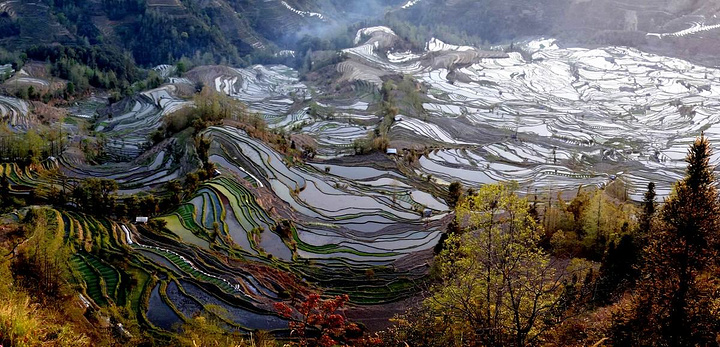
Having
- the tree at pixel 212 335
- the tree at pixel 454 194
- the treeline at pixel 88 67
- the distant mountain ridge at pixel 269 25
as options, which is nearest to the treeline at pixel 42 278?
the tree at pixel 212 335

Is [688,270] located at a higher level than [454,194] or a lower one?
higher

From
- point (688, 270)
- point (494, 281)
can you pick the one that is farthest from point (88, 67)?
point (688, 270)

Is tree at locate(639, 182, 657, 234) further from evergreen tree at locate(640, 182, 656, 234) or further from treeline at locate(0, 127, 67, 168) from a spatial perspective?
treeline at locate(0, 127, 67, 168)

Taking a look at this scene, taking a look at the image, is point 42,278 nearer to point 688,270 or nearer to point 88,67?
point 688,270

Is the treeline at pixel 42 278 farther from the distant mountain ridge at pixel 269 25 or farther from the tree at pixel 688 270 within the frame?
the distant mountain ridge at pixel 269 25

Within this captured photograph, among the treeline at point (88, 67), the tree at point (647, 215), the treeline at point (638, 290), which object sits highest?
the treeline at point (638, 290)

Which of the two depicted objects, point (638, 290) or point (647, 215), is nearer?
point (638, 290)

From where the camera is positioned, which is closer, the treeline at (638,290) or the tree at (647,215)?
the treeline at (638,290)

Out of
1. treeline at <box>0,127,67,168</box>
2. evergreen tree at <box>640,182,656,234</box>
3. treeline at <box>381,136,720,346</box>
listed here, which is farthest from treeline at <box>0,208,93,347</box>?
evergreen tree at <box>640,182,656,234</box>

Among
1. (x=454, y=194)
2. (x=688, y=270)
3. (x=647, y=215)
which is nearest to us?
(x=688, y=270)
